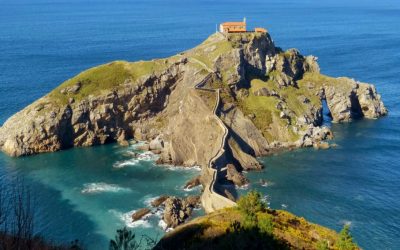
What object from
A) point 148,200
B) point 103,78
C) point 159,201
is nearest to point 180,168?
point 148,200

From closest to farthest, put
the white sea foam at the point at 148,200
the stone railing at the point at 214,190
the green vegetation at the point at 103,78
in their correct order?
the stone railing at the point at 214,190 → the white sea foam at the point at 148,200 → the green vegetation at the point at 103,78

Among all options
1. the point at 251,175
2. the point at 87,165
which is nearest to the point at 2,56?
the point at 87,165

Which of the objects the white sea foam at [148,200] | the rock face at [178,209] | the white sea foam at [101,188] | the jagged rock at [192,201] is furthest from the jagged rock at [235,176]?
the white sea foam at [101,188]

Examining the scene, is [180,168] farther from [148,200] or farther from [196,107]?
[196,107]

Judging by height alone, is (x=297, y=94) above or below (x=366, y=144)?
above

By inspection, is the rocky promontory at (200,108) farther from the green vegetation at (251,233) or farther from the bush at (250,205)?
the green vegetation at (251,233)

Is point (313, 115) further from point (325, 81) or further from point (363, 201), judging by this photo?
point (363, 201)

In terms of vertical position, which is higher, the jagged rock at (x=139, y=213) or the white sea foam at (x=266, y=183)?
the white sea foam at (x=266, y=183)
